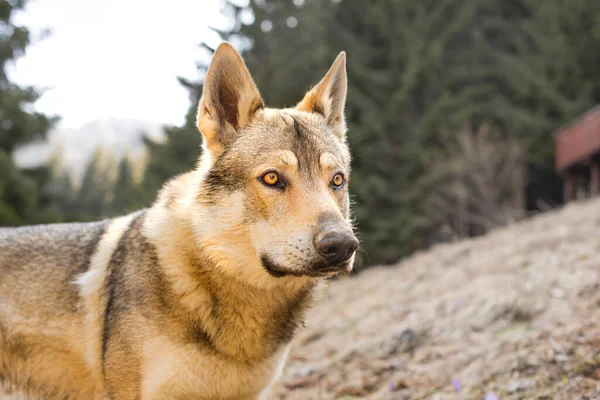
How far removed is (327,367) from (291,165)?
3.28 meters

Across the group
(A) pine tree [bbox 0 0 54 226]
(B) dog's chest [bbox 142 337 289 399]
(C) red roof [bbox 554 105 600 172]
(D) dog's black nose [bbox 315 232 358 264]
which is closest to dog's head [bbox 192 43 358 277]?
(D) dog's black nose [bbox 315 232 358 264]

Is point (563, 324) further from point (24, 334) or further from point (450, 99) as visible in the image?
point (450, 99)

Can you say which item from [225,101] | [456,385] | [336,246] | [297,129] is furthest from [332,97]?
[456,385]

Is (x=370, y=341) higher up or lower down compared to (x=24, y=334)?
lower down

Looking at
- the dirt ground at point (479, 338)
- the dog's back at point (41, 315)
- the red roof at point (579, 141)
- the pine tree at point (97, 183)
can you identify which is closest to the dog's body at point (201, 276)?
the dog's back at point (41, 315)

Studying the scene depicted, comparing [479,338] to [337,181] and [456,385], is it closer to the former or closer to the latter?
[456,385]

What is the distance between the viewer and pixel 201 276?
334cm

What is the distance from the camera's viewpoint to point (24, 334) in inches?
130

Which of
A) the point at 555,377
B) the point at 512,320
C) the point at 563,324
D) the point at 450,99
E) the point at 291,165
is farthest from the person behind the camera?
the point at 450,99

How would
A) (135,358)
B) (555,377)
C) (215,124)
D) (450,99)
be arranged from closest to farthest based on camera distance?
(135,358) → (215,124) → (555,377) → (450,99)

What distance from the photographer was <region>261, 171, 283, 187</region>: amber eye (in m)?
3.25

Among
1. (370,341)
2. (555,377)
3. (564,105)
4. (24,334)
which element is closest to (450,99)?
(564,105)

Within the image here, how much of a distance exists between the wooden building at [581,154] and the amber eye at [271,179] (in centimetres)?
1616

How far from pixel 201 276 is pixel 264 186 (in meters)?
0.72
